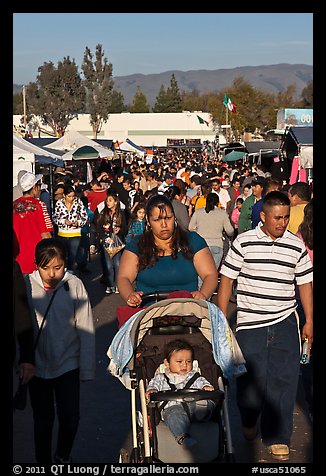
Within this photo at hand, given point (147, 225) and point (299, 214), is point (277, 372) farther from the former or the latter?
point (299, 214)

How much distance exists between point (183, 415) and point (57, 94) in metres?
97.3

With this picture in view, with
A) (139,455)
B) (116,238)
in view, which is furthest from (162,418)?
(116,238)

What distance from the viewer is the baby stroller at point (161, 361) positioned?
5605mm

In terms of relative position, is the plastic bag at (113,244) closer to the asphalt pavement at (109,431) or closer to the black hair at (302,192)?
the asphalt pavement at (109,431)

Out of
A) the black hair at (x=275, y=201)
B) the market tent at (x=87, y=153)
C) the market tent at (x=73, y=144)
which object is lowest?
the black hair at (x=275, y=201)

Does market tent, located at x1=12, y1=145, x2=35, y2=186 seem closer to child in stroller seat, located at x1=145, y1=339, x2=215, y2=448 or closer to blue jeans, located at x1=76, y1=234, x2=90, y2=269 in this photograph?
blue jeans, located at x1=76, y1=234, x2=90, y2=269

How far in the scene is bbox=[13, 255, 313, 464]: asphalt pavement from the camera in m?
6.68

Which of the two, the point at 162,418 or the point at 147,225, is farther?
the point at 147,225

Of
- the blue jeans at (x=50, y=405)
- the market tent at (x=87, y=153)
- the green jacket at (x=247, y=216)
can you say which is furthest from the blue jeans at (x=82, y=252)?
the market tent at (x=87, y=153)

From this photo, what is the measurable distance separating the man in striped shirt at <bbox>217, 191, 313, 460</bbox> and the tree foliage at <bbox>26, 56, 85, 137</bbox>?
93182 mm

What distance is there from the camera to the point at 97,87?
362 feet

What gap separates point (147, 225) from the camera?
696 cm

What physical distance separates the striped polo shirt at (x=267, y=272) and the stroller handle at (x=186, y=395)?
1.36 meters
